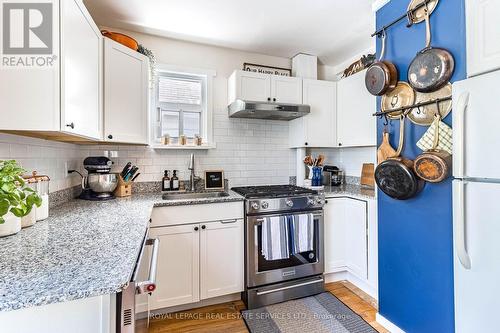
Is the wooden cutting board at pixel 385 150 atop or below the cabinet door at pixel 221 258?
atop

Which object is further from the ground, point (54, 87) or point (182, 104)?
point (182, 104)

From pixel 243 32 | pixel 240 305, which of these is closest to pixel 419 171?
pixel 240 305

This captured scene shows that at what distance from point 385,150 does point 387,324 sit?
130cm

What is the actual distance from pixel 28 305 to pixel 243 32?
8.20 ft

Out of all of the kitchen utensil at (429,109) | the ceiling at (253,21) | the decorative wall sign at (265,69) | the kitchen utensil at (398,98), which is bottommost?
the kitchen utensil at (429,109)

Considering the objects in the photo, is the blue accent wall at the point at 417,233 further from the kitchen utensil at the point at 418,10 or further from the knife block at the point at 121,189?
the knife block at the point at 121,189

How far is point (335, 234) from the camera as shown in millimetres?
2457

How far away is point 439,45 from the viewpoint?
4.80 ft

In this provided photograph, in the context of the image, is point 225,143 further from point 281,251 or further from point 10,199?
point 10,199

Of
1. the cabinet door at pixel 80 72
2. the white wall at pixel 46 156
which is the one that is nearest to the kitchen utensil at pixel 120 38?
the cabinet door at pixel 80 72

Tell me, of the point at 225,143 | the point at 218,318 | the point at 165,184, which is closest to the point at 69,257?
the point at 218,318

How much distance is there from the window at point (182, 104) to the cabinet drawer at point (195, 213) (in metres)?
0.82

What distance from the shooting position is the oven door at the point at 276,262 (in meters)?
→ 2.14

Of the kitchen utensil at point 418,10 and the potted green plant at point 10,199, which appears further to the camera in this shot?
the kitchen utensil at point 418,10
